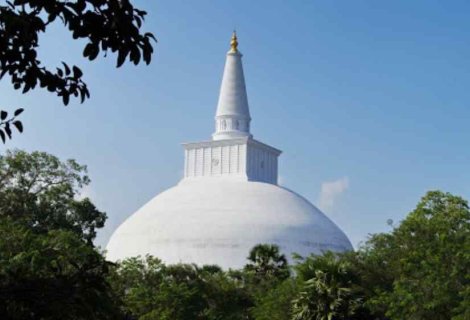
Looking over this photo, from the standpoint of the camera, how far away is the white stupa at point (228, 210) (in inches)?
2517

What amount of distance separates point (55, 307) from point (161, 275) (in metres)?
31.4

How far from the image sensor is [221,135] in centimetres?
7212

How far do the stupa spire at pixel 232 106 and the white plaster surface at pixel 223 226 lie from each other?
4.31 m

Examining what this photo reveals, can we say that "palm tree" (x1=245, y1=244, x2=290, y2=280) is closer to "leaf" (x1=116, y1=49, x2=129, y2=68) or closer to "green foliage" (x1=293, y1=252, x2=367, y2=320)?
"green foliage" (x1=293, y1=252, x2=367, y2=320)

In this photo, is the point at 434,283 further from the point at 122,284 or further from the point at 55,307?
the point at 55,307

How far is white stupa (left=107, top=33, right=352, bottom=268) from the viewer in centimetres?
6394

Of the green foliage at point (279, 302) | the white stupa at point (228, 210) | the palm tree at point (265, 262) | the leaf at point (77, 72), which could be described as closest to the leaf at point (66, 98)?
the leaf at point (77, 72)

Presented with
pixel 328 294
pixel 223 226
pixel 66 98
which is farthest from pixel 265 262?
pixel 66 98

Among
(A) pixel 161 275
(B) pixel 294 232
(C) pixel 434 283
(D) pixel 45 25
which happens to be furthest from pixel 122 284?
(D) pixel 45 25

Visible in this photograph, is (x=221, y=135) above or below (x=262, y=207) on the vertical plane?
above

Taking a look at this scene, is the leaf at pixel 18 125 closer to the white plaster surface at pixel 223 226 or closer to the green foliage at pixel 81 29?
the green foliage at pixel 81 29

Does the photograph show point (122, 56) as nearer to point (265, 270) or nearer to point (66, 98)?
point (66, 98)

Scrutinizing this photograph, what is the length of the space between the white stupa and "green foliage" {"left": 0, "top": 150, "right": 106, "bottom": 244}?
57.8ft

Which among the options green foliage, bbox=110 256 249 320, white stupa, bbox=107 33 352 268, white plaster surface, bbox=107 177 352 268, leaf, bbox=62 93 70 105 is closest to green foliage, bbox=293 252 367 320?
green foliage, bbox=110 256 249 320
